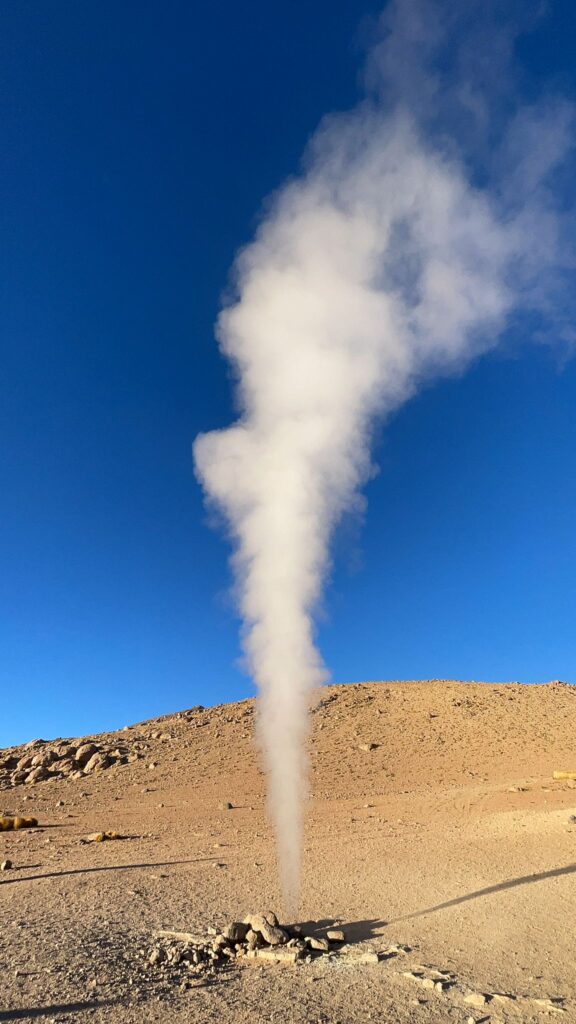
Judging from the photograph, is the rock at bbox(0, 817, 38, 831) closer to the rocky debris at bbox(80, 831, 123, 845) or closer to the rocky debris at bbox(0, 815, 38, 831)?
the rocky debris at bbox(0, 815, 38, 831)

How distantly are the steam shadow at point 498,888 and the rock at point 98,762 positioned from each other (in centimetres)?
2319

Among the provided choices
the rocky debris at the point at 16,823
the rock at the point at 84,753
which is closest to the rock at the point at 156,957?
the rocky debris at the point at 16,823

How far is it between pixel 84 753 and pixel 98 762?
175 centimetres

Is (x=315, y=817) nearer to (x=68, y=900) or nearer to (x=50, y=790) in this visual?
(x=68, y=900)

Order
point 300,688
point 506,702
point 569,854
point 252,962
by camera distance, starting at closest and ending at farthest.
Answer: point 252,962
point 300,688
point 569,854
point 506,702

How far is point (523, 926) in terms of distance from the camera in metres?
8.73

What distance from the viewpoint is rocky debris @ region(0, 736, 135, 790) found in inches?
1156

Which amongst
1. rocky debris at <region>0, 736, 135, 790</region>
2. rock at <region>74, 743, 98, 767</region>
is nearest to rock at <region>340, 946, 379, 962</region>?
rocky debris at <region>0, 736, 135, 790</region>

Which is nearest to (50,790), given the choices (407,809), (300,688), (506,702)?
(407,809)

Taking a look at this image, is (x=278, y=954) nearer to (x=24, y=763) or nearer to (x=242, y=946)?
(x=242, y=946)

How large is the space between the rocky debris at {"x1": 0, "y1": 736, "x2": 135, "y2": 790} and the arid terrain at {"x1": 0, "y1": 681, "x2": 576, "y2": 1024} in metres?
0.15

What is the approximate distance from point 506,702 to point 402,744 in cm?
949

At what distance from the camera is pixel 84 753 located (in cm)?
3156

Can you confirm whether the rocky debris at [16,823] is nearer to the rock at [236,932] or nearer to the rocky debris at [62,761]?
the rocky debris at [62,761]
